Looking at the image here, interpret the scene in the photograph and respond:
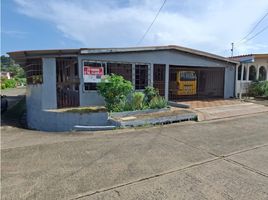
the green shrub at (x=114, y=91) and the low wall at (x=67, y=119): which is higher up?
the green shrub at (x=114, y=91)

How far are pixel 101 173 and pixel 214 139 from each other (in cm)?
382

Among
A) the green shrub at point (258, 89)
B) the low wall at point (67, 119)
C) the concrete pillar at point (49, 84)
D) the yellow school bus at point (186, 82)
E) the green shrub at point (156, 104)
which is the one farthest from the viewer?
the green shrub at point (258, 89)

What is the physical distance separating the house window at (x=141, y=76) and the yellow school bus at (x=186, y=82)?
11.0 ft

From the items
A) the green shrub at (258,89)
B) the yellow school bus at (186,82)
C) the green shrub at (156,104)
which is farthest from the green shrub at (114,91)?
the green shrub at (258,89)

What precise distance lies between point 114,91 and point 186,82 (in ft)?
23.6

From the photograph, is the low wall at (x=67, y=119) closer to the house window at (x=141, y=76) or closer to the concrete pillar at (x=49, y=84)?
the concrete pillar at (x=49, y=84)

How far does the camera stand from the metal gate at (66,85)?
983 centimetres

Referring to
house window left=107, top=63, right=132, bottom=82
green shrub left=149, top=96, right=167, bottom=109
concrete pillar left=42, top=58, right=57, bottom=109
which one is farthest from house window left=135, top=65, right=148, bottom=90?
concrete pillar left=42, top=58, right=57, bottom=109

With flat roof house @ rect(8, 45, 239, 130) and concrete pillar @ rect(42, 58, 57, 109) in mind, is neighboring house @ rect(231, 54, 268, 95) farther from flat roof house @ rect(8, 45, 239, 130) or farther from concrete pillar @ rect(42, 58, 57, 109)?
concrete pillar @ rect(42, 58, 57, 109)

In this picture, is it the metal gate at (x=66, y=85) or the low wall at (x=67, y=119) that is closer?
→ the low wall at (x=67, y=119)

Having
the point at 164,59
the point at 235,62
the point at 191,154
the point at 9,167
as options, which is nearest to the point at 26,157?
the point at 9,167

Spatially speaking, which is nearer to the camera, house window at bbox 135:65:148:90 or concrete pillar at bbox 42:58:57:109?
concrete pillar at bbox 42:58:57:109

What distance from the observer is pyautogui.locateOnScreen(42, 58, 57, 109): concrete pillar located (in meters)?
9.41

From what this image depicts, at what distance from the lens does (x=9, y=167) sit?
14.7ft
